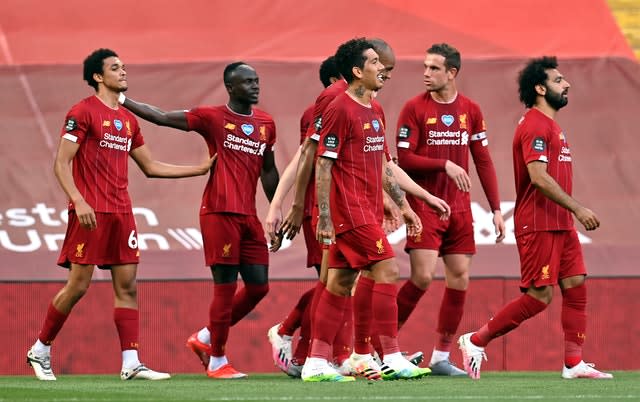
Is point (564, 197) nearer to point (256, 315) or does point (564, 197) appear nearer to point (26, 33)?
point (256, 315)

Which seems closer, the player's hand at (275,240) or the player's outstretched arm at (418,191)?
the player's hand at (275,240)

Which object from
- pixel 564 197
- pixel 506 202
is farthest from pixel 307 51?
pixel 564 197

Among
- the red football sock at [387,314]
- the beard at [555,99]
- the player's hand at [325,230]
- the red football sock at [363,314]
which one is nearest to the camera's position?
the player's hand at [325,230]

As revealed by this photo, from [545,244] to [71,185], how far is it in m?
2.98

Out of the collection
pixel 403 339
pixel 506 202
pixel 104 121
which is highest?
pixel 104 121

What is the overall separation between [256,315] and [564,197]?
335 cm

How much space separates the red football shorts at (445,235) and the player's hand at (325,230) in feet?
4.63

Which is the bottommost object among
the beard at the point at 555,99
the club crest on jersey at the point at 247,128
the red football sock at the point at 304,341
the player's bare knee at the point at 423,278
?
the red football sock at the point at 304,341

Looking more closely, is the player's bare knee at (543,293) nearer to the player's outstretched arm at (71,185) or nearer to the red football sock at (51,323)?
the player's outstretched arm at (71,185)

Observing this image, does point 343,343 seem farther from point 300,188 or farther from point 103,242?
point 103,242

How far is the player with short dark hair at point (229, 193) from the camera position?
934cm

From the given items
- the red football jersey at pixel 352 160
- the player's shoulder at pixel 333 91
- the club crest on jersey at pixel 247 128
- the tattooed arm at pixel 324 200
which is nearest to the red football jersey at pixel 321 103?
the player's shoulder at pixel 333 91

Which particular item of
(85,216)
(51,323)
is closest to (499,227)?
(85,216)

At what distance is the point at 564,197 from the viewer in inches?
350
